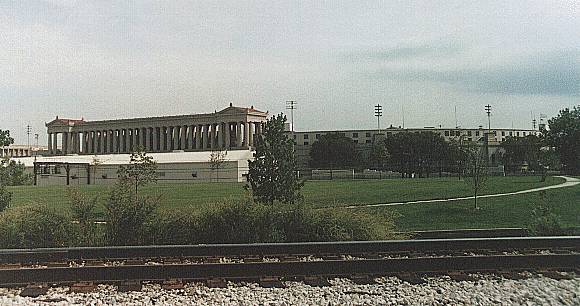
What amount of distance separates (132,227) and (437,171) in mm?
38304

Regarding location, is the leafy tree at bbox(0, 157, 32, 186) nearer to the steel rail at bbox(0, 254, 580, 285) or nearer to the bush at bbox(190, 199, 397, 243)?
the bush at bbox(190, 199, 397, 243)

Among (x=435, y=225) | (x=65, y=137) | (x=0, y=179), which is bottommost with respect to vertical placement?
(x=435, y=225)

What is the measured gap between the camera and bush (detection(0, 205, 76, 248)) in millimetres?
13961

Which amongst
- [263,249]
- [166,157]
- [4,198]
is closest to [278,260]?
[263,249]

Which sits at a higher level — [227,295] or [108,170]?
[108,170]

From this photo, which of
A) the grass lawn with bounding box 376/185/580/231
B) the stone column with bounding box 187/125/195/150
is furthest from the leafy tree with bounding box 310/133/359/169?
the grass lawn with bounding box 376/185/580/231

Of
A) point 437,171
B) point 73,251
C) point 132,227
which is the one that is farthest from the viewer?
point 437,171

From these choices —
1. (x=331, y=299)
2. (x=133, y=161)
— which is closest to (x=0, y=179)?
(x=133, y=161)

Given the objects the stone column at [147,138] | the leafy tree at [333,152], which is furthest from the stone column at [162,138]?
the leafy tree at [333,152]

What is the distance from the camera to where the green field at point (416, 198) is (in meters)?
18.8

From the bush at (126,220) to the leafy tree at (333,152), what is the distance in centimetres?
2000

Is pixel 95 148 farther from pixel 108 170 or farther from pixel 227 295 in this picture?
pixel 227 295

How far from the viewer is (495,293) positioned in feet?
29.3

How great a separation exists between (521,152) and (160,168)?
29.0 m
